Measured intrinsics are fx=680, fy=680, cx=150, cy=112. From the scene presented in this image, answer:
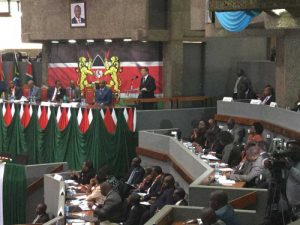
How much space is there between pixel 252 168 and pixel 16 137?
36.0ft

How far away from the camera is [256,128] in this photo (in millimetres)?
13172

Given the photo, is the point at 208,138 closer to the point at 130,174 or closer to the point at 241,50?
the point at 130,174

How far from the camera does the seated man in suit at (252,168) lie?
10062 millimetres

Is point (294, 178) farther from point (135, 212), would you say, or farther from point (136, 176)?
point (136, 176)

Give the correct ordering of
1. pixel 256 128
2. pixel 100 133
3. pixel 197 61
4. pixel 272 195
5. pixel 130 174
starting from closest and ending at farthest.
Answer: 1. pixel 272 195
2. pixel 256 128
3. pixel 130 174
4. pixel 100 133
5. pixel 197 61

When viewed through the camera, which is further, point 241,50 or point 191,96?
point 241,50

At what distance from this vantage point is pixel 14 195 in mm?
14875

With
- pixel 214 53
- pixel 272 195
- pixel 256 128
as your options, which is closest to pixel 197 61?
pixel 214 53

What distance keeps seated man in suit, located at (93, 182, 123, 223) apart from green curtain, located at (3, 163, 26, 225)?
411 cm

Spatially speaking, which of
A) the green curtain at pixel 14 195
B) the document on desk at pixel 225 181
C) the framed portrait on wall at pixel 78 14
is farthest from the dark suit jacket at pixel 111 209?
the framed portrait on wall at pixel 78 14

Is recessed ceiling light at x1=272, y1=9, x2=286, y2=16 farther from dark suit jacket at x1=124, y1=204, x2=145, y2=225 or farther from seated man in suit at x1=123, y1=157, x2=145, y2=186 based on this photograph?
seated man in suit at x1=123, y1=157, x2=145, y2=186

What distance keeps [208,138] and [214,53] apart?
290 inches

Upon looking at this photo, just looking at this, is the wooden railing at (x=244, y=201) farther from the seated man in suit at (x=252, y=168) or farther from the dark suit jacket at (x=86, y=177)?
the dark suit jacket at (x=86, y=177)

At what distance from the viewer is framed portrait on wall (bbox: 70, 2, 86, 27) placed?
21.2 meters
